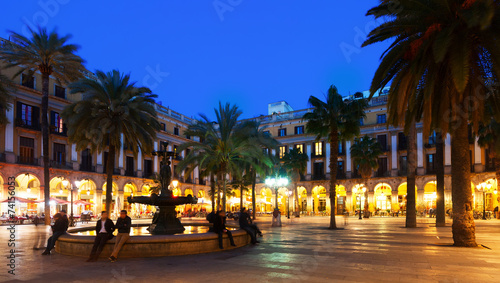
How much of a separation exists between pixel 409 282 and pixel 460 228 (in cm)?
729

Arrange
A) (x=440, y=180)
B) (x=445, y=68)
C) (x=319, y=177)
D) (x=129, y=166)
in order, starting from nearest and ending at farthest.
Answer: (x=445, y=68), (x=440, y=180), (x=129, y=166), (x=319, y=177)

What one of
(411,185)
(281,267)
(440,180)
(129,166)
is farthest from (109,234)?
(129,166)

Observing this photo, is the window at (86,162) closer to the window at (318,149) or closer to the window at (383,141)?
the window at (318,149)

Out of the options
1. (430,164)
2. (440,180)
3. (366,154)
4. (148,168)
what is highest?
(366,154)

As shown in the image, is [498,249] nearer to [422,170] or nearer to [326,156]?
[422,170]

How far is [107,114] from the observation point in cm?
2647

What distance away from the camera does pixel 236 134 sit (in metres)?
25.8

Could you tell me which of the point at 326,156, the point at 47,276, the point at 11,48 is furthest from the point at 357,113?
the point at 326,156

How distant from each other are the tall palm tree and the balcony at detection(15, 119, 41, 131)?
3686 centimetres

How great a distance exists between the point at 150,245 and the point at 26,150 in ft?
114

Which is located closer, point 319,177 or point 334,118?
point 334,118

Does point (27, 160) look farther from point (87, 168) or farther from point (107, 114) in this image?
point (107, 114)

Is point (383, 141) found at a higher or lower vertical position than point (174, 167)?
higher

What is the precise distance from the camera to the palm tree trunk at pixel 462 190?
13945 mm
